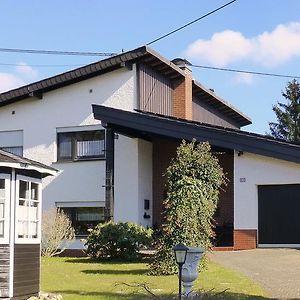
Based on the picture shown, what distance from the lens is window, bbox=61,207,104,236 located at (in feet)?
86.1

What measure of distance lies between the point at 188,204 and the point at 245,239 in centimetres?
712

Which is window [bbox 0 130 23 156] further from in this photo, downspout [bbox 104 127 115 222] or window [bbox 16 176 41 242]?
window [bbox 16 176 41 242]

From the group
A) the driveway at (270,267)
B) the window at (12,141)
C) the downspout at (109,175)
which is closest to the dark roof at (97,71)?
the window at (12,141)

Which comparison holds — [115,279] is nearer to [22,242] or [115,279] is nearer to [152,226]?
[22,242]

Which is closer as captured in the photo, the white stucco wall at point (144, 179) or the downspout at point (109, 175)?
the downspout at point (109, 175)

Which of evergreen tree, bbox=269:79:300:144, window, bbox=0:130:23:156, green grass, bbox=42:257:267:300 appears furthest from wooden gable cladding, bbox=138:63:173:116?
evergreen tree, bbox=269:79:300:144

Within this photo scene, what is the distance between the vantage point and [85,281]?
15289 mm

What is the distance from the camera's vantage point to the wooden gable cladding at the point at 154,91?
26.1 metres

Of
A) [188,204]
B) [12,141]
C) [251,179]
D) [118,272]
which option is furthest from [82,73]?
[188,204]

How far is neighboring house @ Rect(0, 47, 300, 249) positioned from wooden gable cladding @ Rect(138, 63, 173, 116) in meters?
0.04

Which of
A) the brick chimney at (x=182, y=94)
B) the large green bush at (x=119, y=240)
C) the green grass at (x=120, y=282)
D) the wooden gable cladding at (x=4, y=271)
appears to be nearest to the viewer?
the wooden gable cladding at (x=4, y=271)

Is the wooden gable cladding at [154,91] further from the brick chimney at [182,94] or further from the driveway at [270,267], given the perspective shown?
the driveway at [270,267]

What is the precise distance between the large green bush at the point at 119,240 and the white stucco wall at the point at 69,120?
568 cm

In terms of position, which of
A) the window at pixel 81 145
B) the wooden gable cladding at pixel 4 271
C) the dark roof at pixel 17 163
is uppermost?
the window at pixel 81 145
